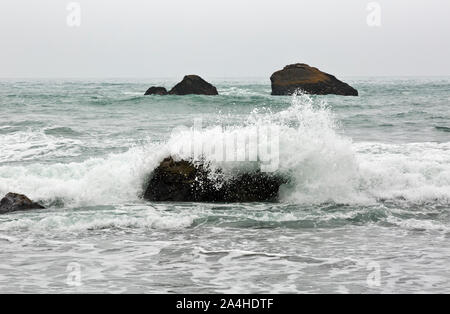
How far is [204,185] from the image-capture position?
1002cm

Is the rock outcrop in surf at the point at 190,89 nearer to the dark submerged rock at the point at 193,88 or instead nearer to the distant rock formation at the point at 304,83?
the dark submerged rock at the point at 193,88

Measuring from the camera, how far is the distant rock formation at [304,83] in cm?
4844

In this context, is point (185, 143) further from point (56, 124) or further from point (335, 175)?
point (56, 124)

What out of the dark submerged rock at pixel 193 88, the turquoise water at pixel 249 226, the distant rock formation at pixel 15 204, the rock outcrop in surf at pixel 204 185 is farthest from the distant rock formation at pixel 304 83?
the distant rock formation at pixel 15 204

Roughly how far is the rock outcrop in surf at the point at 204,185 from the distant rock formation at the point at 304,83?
38.4 m

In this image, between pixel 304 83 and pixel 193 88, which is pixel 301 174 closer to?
pixel 193 88

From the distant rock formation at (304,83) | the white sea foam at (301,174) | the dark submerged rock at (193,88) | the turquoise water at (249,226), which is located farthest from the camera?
the distant rock formation at (304,83)

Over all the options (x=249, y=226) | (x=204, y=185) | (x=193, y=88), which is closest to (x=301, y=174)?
(x=204, y=185)

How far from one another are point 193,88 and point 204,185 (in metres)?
37.1

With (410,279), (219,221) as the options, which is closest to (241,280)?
(410,279)

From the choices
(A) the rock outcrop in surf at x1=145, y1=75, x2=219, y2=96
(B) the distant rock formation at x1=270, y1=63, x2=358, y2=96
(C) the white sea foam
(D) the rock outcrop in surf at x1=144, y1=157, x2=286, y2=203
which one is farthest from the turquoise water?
(B) the distant rock formation at x1=270, y1=63, x2=358, y2=96

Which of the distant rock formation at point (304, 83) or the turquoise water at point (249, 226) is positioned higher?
the distant rock formation at point (304, 83)

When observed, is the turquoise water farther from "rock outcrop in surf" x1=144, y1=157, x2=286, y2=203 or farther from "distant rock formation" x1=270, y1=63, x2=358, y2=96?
"distant rock formation" x1=270, y1=63, x2=358, y2=96
